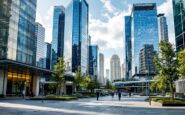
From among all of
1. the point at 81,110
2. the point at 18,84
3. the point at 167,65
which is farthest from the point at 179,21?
the point at 81,110

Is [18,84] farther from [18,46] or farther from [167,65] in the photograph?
[167,65]

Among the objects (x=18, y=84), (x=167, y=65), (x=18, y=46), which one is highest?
(x=18, y=46)

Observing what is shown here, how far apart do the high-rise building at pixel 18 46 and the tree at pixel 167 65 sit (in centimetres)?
2517

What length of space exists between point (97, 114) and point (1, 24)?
50705mm

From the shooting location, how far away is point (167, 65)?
1534 inches

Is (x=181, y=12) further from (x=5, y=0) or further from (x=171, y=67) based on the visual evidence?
(x=5, y=0)

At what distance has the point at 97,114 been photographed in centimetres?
2009

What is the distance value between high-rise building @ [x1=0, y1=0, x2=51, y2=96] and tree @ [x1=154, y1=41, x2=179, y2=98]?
25.2 m

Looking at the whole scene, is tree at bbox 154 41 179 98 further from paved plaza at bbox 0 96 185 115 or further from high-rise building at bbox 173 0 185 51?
high-rise building at bbox 173 0 185 51

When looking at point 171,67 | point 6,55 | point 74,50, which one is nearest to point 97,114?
point 171,67

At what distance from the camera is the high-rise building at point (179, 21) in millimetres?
66188

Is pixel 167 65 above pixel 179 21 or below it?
below

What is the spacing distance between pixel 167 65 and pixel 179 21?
34236 millimetres

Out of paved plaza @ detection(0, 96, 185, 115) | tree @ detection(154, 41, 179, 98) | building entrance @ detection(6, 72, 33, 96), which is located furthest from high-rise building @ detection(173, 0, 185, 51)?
paved plaza @ detection(0, 96, 185, 115)
